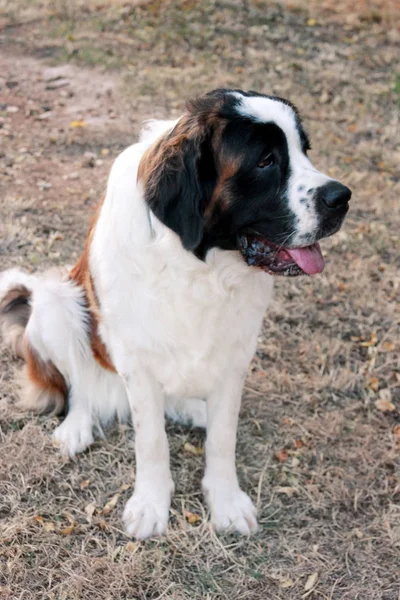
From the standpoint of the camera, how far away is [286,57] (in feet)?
26.1

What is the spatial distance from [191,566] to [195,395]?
0.68m

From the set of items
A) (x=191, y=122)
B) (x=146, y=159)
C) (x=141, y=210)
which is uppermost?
(x=191, y=122)

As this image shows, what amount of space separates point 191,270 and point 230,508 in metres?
1.13

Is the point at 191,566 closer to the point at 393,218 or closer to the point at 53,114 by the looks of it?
the point at 393,218

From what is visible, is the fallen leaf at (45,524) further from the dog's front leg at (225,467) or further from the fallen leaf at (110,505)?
the dog's front leg at (225,467)

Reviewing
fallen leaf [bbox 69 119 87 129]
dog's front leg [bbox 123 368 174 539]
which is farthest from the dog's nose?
fallen leaf [bbox 69 119 87 129]

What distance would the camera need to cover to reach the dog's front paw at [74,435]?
3.23m

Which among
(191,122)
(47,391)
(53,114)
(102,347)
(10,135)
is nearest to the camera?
(191,122)

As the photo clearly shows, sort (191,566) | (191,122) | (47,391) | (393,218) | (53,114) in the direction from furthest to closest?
1. (53,114)
2. (393,218)
3. (47,391)
4. (191,566)
5. (191,122)

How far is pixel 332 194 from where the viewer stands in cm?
238

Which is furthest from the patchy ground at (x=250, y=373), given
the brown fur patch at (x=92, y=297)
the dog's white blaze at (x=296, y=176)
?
the dog's white blaze at (x=296, y=176)

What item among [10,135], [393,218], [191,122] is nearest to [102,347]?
[191,122]

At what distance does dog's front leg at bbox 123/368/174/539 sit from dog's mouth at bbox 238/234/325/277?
2.16 feet

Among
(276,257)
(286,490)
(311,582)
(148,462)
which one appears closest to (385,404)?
(286,490)
